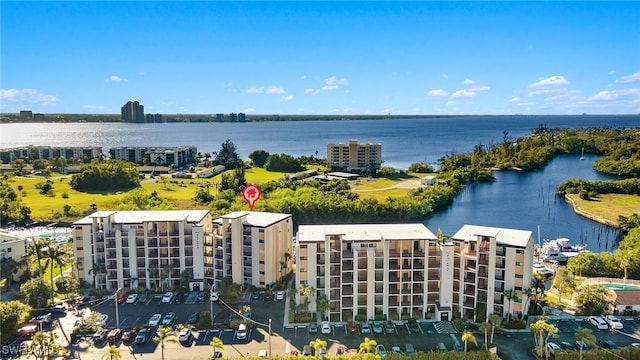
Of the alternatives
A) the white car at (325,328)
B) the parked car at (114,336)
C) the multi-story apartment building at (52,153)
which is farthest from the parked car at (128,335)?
the multi-story apartment building at (52,153)

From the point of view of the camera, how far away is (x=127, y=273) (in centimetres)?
3981

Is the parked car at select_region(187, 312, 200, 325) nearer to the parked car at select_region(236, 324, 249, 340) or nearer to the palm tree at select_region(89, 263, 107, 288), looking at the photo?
the parked car at select_region(236, 324, 249, 340)

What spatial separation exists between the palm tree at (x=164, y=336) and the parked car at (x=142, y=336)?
0.80 meters

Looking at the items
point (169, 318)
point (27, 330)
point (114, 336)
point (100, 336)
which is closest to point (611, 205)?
point (169, 318)

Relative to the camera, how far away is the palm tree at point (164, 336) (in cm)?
2794

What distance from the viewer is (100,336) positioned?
103 feet

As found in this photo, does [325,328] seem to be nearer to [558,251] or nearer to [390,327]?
[390,327]

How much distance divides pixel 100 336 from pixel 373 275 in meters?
18.6

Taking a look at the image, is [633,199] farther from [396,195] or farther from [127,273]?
[127,273]

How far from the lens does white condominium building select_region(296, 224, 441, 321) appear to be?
3422 cm

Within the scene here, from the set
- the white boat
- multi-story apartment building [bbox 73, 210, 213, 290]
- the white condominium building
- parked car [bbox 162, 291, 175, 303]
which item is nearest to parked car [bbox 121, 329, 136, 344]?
parked car [bbox 162, 291, 175, 303]

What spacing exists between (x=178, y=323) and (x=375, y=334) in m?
13.7

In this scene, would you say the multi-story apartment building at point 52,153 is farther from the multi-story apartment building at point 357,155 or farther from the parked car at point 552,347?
the parked car at point 552,347

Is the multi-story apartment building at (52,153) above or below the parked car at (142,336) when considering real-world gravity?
above
